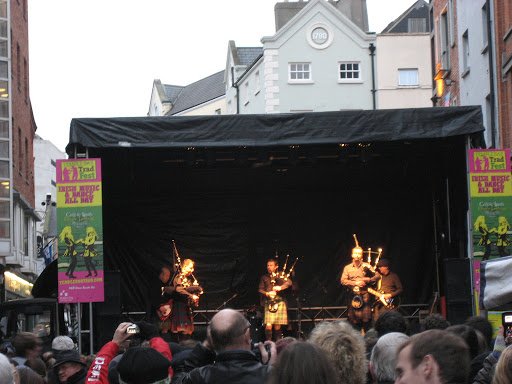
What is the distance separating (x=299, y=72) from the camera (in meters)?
49.8

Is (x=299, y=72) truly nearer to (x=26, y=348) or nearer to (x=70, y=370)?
(x=26, y=348)

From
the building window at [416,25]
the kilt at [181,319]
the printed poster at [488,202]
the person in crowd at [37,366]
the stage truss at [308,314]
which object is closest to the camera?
the person in crowd at [37,366]

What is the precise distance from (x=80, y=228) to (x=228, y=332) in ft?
35.6

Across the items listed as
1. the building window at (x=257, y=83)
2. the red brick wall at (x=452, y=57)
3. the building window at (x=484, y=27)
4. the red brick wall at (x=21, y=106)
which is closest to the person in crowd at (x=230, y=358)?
the building window at (x=484, y=27)

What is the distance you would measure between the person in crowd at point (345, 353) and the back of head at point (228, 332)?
1.12ft

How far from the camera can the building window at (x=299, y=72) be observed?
163 ft

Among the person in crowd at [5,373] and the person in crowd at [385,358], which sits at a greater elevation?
the person in crowd at [5,373]

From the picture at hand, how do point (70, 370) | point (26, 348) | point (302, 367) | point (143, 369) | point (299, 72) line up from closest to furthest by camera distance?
point (302, 367)
point (143, 369)
point (70, 370)
point (26, 348)
point (299, 72)

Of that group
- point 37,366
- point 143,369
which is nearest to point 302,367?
point 143,369

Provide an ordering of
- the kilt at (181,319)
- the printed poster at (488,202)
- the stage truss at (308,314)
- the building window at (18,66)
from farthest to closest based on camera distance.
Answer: the building window at (18,66) → the stage truss at (308,314) → the kilt at (181,319) → the printed poster at (488,202)

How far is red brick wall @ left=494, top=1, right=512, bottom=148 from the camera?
23.9m

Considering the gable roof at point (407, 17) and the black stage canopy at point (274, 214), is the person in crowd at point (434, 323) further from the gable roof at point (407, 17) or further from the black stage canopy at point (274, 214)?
the gable roof at point (407, 17)

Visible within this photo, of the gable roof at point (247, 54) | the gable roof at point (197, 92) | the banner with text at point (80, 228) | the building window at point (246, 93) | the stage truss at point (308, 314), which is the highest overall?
the gable roof at point (247, 54)

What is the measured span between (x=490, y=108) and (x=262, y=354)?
67.3ft
